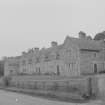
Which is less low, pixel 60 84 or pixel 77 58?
pixel 77 58

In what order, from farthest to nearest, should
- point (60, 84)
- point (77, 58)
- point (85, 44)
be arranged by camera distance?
point (85, 44), point (77, 58), point (60, 84)

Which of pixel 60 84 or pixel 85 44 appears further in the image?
pixel 85 44

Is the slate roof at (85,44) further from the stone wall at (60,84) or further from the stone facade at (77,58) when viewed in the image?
the stone wall at (60,84)

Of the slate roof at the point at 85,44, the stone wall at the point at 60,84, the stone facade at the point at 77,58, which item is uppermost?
the slate roof at the point at 85,44

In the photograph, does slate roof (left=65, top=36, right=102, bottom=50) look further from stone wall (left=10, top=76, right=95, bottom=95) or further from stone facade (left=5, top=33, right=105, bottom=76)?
stone wall (left=10, top=76, right=95, bottom=95)

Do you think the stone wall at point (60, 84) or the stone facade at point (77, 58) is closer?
the stone wall at point (60, 84)

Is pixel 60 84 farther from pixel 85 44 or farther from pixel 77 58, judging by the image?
pixel 85 44

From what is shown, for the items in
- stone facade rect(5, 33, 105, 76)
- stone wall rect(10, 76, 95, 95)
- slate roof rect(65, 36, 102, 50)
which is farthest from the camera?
slate roof rect(65, 36, 102, 50)

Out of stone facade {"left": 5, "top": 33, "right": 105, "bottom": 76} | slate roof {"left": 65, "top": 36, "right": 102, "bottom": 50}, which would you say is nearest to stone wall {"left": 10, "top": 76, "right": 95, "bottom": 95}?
stone facade {"left": 5, "top": 33, "right": 105, "bottom": 76}

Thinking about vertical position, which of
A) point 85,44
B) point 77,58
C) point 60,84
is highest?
point 85,44

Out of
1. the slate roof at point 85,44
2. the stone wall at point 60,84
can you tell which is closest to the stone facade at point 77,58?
the slate roof at point 85,44

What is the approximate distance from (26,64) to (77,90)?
1536 inches

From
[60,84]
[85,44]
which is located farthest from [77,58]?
[60,84]

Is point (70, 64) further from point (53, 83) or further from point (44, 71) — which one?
point (44, 71)
